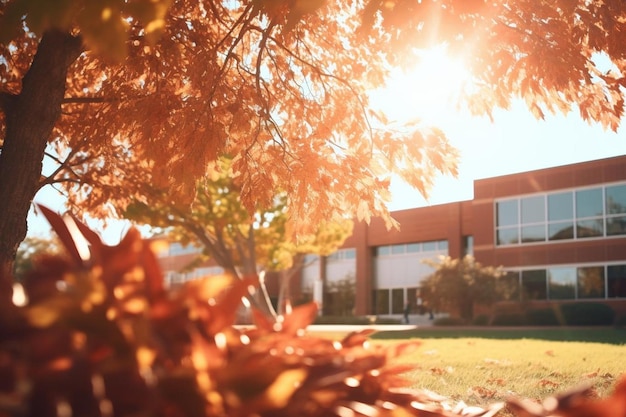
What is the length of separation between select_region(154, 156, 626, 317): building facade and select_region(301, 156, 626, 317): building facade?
0.05 metres

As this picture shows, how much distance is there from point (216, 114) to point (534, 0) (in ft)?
9.88

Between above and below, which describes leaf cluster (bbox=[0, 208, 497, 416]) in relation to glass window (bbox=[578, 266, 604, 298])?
above

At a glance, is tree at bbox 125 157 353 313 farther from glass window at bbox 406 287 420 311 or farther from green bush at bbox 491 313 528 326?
glass window at bbox 406 287 420 311

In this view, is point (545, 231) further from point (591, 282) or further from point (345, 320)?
point (345, 320)

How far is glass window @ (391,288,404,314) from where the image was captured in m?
44.6

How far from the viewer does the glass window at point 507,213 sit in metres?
36.8

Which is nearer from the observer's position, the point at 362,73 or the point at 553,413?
the point at 553,413

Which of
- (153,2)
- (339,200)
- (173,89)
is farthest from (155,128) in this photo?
(153,2)

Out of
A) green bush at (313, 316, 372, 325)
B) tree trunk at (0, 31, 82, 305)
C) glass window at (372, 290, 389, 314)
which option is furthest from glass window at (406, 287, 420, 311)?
tree trunk at (0, 31, 82, 305)

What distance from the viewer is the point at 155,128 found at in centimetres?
612

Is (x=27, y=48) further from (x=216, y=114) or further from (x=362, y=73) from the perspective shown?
(x=362, y=73)

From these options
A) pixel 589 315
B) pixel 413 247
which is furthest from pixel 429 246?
pixel 589 315

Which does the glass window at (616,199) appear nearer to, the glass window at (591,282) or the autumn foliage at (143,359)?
the glass window at (591,282)

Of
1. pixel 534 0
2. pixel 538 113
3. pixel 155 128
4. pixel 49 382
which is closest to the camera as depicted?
pixel 49 382
